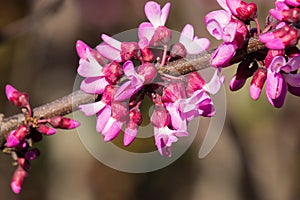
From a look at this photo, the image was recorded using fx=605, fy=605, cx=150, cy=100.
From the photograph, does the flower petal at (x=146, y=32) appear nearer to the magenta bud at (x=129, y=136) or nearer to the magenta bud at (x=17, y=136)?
the magenta bud at (x=129, y=136)

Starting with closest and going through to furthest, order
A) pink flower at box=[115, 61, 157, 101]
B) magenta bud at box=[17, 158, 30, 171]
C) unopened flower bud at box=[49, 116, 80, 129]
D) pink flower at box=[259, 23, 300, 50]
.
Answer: pink flower at box=[259, 23, 300, 50]
pink flower at box=[115, 61, 157, 101]
unopened flower bud at box=[49, 116, 80, 129]
magenta bud at box=[17, 158, 30, 171]

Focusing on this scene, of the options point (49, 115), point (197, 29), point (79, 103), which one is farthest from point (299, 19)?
point (197, 29)

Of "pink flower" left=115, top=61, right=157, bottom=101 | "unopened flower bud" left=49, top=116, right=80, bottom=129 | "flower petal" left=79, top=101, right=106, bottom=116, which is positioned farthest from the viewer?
"unopened flower bud" left=49, top=116, right=80, bottom=129

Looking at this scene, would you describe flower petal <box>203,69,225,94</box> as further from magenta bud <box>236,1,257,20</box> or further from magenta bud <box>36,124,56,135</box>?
magenta bud <box>36,124,56,135</box>

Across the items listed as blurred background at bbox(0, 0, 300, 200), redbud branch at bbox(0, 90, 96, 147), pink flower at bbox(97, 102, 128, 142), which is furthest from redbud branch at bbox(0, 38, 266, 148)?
blurred background at bbox(0, 0, 300, 200)

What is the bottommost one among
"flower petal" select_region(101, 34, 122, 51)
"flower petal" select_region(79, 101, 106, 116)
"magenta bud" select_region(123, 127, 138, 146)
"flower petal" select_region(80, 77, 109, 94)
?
"magenta bud" select_region(123, 127, 138, 146)

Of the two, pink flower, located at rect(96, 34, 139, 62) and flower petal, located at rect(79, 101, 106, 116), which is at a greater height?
pink flower, located at rect(96, 34, 139, 62)

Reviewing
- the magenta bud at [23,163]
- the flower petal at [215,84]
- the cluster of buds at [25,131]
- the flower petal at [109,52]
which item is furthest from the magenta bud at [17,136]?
the flower petal at [215,84]

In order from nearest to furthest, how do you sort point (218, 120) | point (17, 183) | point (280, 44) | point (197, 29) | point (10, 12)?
1. point (280, 44)
2. point (17, 183)
3. point (218, 120)
4. point (197, 29)
5. point (10, 12)

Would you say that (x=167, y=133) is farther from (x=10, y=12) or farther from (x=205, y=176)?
(x=10, y=12)
